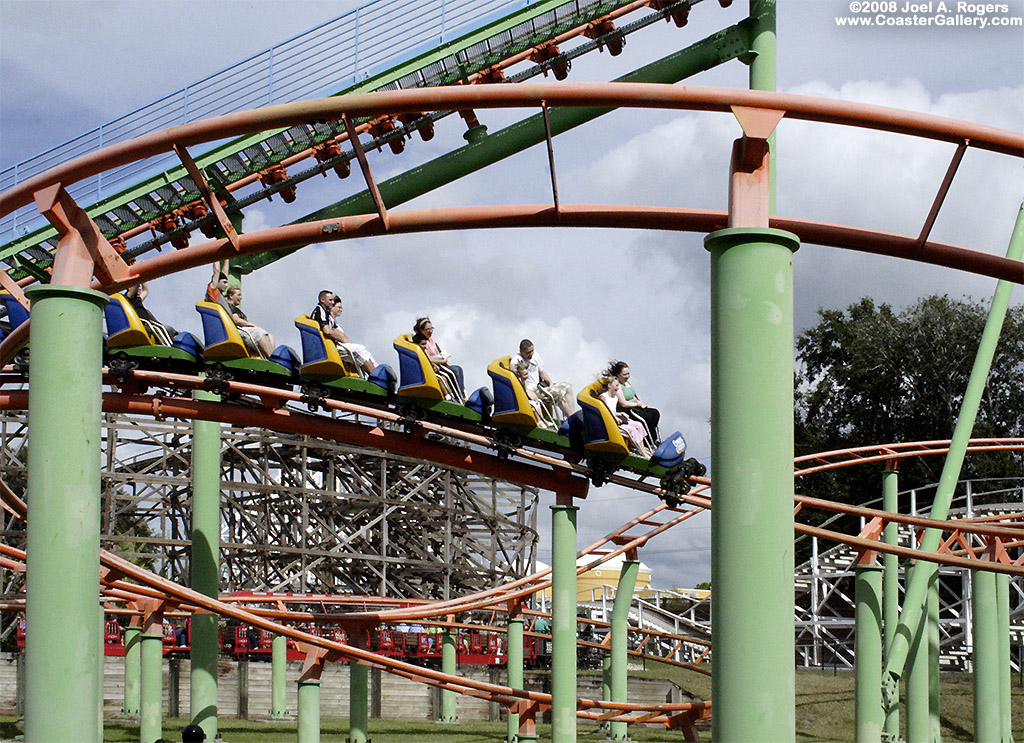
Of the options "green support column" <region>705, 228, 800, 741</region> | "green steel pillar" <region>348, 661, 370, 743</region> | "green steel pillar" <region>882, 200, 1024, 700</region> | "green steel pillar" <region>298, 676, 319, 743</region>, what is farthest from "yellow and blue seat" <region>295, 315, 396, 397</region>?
"green support column" <region>705, 228, 800, 741</region>

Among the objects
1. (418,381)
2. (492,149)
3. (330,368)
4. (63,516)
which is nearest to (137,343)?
(330,368)

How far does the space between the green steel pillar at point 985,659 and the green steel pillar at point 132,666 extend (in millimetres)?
8410

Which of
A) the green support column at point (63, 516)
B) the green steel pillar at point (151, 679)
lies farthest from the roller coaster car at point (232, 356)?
the green support column at point (63, 516)

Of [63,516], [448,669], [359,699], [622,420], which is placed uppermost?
[622,420]

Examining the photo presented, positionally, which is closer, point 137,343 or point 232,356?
point 137,343

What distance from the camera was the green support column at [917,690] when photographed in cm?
1086

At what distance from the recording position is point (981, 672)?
1161 cm

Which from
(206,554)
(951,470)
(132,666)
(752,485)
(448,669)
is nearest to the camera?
(752,485)

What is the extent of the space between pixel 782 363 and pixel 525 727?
7453 mm

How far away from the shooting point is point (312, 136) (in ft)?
37.8

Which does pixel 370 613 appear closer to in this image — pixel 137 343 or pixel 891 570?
pixel 137 343

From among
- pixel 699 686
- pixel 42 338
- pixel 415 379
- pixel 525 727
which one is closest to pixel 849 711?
pixel 699 686

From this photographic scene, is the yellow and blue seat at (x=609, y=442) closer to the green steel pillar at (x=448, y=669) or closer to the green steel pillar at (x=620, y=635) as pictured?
the green steel pillar at (x=620, y=635)

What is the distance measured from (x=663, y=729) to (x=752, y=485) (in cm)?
1443
